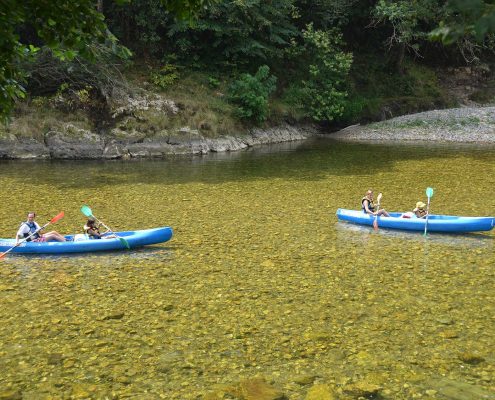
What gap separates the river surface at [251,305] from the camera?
6.33m

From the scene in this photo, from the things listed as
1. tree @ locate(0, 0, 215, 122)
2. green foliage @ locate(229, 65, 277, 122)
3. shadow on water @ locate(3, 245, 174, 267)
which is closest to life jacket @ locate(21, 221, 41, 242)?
shadow on water @ locate(3, 245, 174, 267)

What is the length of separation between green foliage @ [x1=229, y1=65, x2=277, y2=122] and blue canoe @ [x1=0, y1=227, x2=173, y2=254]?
1803 cm

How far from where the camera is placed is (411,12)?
31.0 metres

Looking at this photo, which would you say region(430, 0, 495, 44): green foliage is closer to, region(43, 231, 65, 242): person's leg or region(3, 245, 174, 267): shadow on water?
region(3, 245, 174, 267): shadow on water

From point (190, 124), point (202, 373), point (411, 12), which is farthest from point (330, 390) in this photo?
point (411, 12)

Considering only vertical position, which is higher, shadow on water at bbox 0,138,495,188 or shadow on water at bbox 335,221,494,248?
shadow on water at bbox 0,138,495,188

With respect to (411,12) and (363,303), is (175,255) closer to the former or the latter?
(363,303)

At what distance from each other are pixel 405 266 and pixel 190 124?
1874 cm

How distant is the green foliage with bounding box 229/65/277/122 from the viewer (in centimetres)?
2880

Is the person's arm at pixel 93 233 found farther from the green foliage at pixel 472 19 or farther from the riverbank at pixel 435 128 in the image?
the riverbank at pixel 435 128

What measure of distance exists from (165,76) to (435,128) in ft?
55.4

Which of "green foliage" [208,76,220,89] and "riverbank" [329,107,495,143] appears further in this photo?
"riverbank" [329,107,495,143]

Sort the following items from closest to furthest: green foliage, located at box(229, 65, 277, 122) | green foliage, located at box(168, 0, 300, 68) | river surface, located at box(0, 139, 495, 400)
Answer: river surface, located at box(0, 139, 495, 400), green foliage, located at box(229, 65, 277, 122), green foliage, located at box(168, 0, 300, 68)

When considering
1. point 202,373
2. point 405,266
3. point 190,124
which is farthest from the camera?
point 190,124
